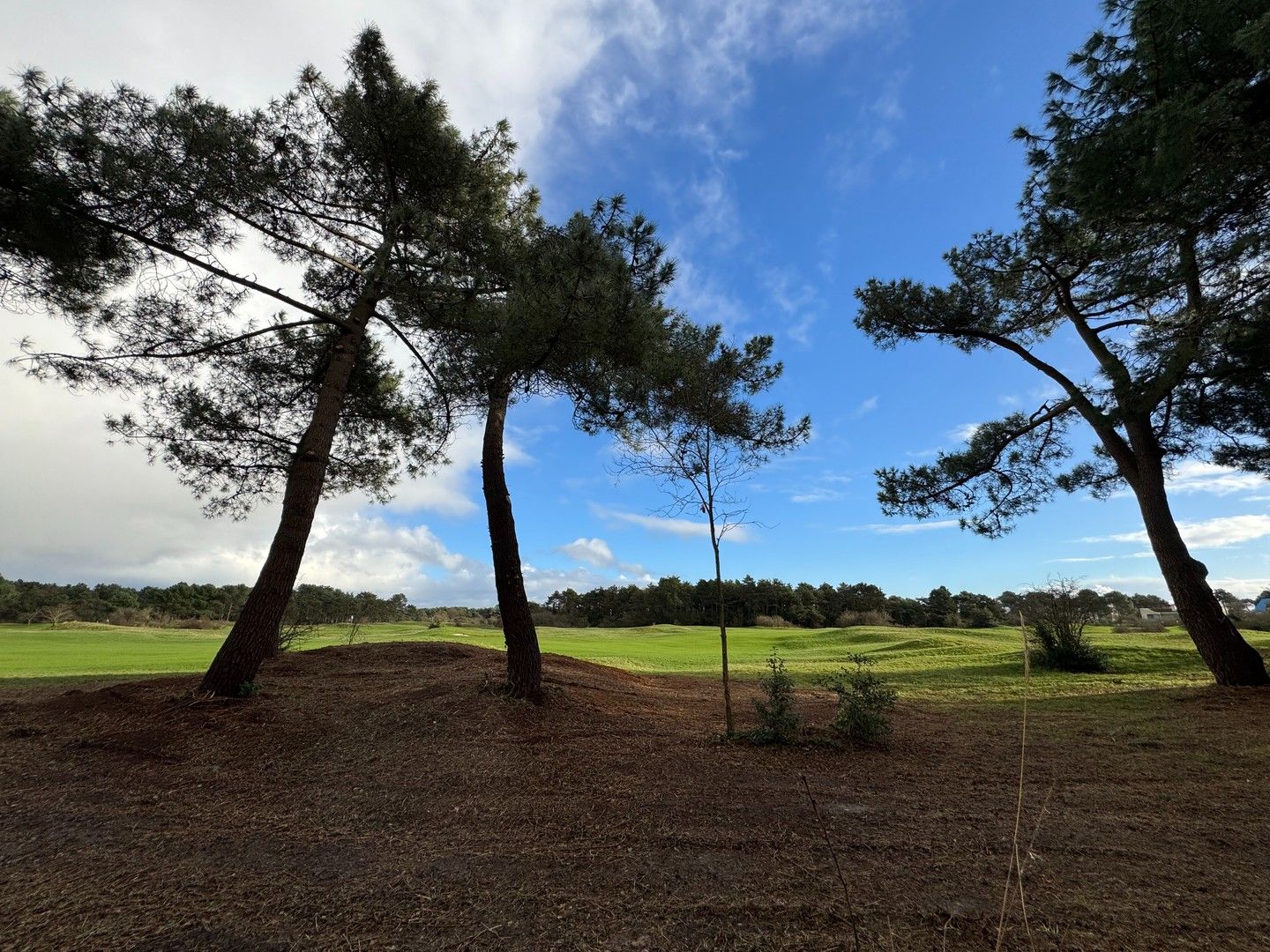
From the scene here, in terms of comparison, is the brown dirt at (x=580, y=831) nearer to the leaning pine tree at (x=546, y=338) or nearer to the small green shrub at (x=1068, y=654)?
the leaning pine tree at (x=546, y=338)

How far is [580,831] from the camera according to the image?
3389mm

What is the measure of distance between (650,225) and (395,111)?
410cm

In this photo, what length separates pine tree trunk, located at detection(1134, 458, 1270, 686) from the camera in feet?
27.3

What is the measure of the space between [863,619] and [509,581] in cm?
4972

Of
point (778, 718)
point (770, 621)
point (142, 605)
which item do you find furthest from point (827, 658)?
point (142, 605)

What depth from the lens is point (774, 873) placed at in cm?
278

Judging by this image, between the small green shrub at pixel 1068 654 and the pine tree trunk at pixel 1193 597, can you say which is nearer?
the pine tree trunk at pixel 1193 597

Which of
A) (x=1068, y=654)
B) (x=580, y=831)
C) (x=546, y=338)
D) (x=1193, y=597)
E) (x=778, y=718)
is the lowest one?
(x=580, y=831)

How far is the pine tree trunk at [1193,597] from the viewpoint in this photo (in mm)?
8336

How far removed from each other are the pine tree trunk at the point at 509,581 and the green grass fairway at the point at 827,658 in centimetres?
389

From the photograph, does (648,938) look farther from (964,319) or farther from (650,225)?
(964,319)

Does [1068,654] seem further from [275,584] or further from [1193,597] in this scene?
[275,584]

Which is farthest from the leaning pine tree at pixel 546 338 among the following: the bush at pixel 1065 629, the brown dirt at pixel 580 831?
the bush at pixel 1065 629

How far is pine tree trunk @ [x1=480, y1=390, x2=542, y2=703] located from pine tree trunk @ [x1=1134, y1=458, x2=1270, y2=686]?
10.0 meters
